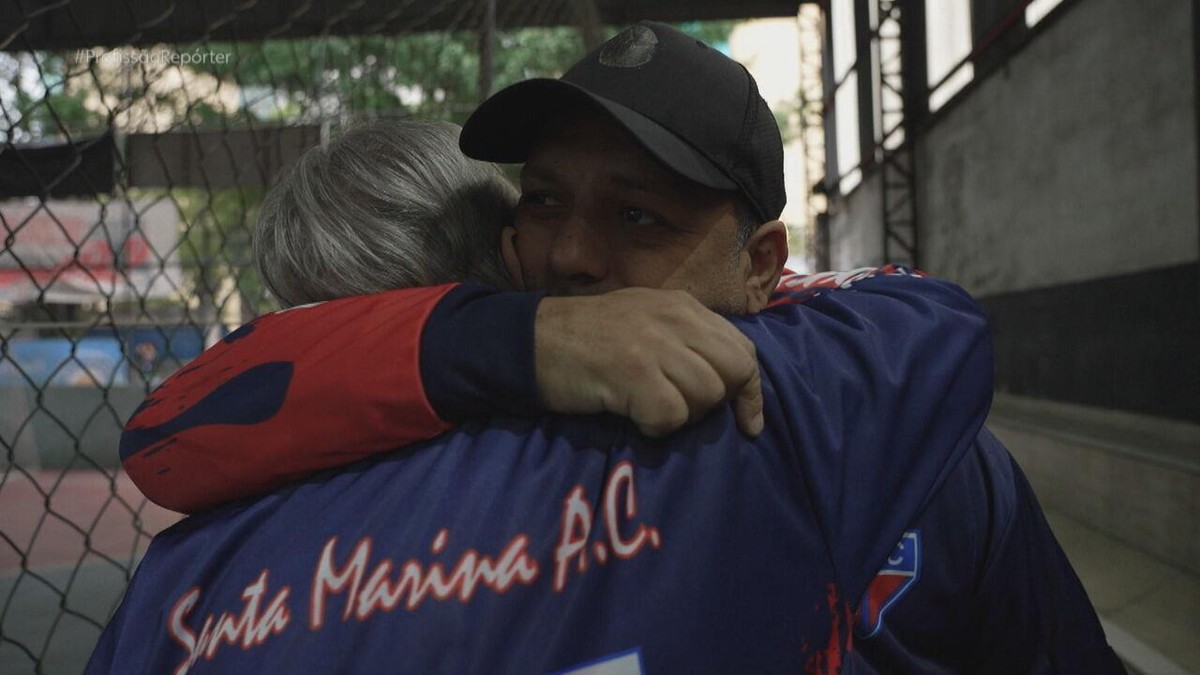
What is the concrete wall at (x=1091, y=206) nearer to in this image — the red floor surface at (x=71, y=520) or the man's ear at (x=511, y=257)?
the man's ear at (x=511, y=257)

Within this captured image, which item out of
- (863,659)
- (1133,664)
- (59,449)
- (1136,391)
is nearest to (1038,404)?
(1136,391)

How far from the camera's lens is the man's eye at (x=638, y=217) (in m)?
0.92

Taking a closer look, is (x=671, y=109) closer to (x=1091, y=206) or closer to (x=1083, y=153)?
(x=1091, y=206)

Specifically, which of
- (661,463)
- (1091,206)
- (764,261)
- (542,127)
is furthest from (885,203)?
(661,463)

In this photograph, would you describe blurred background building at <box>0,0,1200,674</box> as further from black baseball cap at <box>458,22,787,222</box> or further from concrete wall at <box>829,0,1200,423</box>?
black baseball cap at <box>458,22,787,222</box>

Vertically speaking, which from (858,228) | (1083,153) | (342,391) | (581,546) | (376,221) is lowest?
(858,228)

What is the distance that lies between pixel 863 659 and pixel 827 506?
231 mm

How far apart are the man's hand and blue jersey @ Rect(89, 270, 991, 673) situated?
0.04 meters

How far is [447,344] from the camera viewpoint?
70 centimetres

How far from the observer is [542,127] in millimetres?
971

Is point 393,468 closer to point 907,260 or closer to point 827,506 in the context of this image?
point 827,506

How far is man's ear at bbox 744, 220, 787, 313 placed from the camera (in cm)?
102

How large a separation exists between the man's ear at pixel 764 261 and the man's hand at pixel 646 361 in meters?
0.33

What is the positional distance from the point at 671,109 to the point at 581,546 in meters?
0.45
